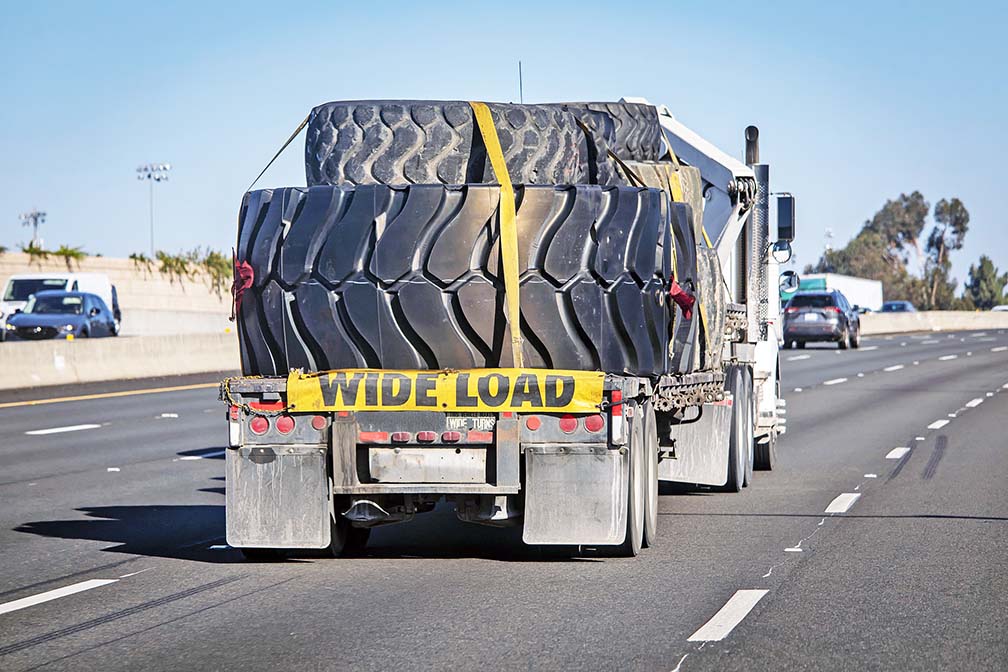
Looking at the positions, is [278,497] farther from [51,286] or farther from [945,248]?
[945,248]

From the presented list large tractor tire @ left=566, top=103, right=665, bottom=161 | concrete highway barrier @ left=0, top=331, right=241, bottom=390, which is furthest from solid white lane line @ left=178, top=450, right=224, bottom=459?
concrete highway barrier @ left=0, top=331, right=241, bottom=390

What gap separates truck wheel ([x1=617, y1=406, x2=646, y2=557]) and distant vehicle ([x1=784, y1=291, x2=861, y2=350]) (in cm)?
3895

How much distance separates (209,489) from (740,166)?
5.44 metres

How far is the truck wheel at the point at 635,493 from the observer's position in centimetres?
911

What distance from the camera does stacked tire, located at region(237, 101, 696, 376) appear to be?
353 inches

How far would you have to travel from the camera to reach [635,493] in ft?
30.3

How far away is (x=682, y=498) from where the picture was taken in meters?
12.9

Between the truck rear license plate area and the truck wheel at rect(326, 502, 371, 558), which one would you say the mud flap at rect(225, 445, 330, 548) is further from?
the truck rear license plate area

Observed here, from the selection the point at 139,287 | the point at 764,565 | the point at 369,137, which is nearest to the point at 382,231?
the point at 369,137

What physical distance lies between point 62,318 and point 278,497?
28207 millimetres

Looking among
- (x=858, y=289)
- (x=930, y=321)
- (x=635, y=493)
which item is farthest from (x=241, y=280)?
(x=858, y=289)

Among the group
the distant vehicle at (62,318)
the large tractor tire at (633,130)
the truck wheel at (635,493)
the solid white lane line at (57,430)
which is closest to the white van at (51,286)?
the distant vehicle at (62,318)

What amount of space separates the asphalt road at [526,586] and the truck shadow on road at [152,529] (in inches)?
1.1

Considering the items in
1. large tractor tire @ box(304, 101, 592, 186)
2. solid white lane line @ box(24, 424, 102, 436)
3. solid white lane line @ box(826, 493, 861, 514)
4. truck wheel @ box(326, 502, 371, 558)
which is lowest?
solid white lane line @ box(826, 493, 861, 514)
